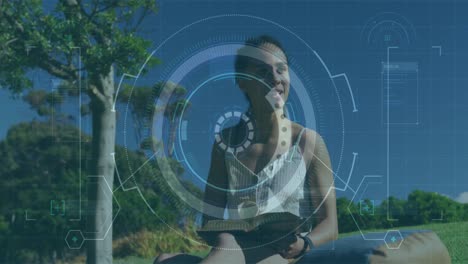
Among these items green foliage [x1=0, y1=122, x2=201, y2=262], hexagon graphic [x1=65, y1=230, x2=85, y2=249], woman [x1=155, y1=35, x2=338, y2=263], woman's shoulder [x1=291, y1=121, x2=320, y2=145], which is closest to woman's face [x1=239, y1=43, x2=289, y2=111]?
woman [x1=155, y1=35, x2=338, y2=263]

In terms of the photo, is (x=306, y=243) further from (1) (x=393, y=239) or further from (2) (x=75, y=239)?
(2) (x=75, y=239)

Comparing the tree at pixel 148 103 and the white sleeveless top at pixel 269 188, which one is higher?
the tree at pixel 148 103

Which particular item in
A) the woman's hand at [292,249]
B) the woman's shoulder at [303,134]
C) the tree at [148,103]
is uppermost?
the tree at [148,103]

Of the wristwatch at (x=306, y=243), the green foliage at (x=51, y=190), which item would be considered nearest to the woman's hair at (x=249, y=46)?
the green foliage at (x=51, y=190)

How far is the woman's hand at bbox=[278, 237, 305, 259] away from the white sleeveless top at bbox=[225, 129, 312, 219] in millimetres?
165

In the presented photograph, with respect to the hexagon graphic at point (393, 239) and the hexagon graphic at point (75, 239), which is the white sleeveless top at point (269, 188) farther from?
the hexagon graphic at point (75, 239)

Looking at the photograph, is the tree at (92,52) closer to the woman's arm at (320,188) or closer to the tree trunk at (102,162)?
the tree trunk at (102,162)

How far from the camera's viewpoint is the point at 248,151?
10.8 ft

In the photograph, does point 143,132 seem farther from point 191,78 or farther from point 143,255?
point 143,255

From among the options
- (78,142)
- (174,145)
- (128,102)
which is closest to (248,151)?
(174,145)

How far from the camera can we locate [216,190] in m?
3.28

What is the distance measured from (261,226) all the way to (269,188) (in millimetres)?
215

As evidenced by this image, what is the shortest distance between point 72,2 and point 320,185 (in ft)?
5.46

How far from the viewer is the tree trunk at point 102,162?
10.6 feet
